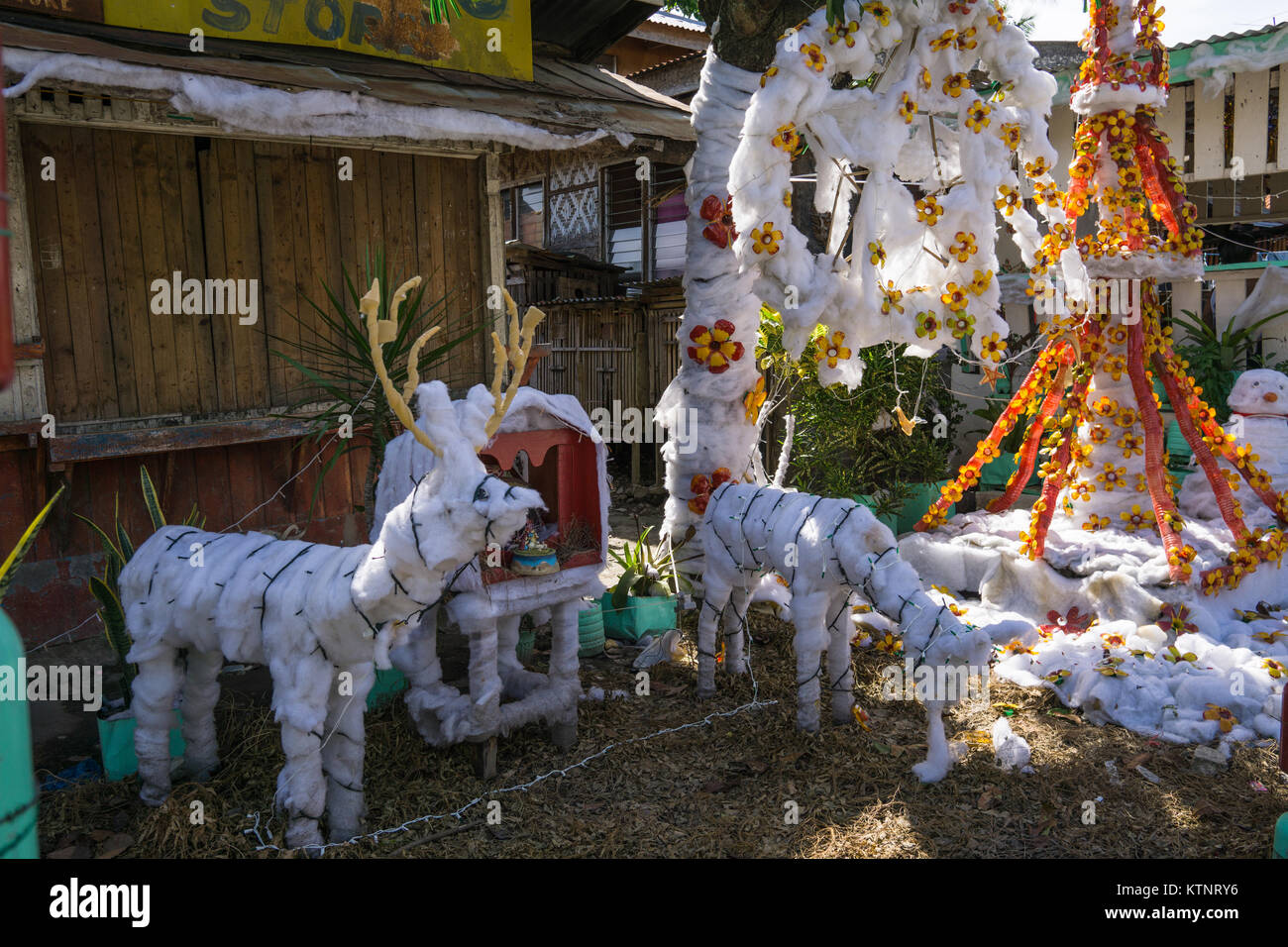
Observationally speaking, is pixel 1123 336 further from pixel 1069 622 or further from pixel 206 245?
pixel 206 245

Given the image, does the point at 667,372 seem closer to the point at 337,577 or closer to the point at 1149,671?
the point at 1149,671

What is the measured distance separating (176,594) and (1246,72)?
1002 cm

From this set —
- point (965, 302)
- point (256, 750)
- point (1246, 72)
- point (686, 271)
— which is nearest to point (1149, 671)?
point (965, 302)

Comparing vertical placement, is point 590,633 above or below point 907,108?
below

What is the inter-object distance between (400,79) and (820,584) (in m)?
3.83

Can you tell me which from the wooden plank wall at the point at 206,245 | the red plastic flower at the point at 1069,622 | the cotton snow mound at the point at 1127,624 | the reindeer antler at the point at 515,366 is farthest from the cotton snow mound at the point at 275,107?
the red plastic flower at the point at 1069,622

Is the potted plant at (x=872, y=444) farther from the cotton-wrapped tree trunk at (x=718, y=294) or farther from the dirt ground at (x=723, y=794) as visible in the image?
the dirt ground at (x=723, y=794)

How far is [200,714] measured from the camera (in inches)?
166

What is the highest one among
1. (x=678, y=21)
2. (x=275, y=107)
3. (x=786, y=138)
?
(x=678, y=21)

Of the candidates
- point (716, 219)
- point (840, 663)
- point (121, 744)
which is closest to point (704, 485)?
point (840, 663)

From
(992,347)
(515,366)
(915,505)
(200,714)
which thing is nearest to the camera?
(515,366)

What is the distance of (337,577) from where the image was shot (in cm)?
362
